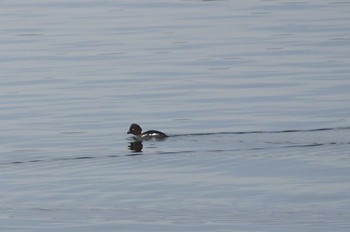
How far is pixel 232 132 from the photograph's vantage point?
81.4ft

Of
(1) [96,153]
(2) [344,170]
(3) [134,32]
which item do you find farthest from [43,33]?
(2) [344,170]

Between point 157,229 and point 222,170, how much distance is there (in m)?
3.83

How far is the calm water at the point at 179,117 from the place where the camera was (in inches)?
749

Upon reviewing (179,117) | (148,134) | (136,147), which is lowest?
(136,147)

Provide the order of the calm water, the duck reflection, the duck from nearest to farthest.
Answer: the calm water
the duck reflection
the duck

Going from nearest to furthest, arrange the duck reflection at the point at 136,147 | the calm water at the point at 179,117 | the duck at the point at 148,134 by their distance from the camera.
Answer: the calm water at the point at 179,117 → the duck reflection at the point at 136,147 → the duck at the point at 148,134

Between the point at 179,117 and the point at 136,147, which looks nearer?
the point at 136,147

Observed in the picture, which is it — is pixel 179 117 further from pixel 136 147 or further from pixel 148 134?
pixel 136 147

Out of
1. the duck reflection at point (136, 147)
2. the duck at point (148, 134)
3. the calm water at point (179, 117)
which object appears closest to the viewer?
the calm water at point (179, 117)

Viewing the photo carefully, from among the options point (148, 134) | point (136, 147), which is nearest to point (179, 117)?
point (148, 134)

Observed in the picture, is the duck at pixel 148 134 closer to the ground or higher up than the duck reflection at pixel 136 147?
higher up

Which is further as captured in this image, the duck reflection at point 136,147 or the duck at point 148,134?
the duck at point 148,134

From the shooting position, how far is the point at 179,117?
2677 centimetres

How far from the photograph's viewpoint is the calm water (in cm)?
1902
